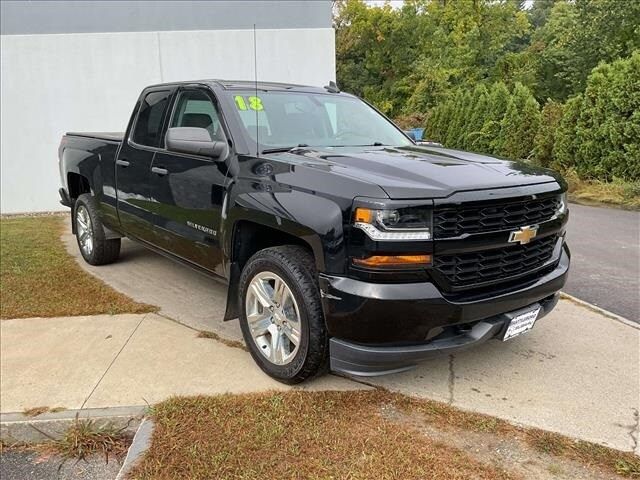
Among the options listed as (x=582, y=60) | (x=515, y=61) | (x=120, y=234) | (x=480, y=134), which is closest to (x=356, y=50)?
(x=515, y=61)

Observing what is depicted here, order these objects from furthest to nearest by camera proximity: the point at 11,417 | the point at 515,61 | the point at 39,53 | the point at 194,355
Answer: the point at 515,61 < the point at 39,53 < the point at 194,355 < the point at 11,417

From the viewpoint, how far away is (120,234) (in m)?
5.66

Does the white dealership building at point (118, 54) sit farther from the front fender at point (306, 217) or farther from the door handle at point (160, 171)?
the front fender at point (306, 217)

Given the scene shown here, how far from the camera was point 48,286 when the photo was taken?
5559mm

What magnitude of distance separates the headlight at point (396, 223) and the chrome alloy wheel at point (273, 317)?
2.31 ft

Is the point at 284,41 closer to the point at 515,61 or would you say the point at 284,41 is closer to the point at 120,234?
the point at 120,234

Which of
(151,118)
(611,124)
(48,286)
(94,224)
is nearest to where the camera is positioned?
(151,118)

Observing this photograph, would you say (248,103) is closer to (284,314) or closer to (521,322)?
(284,314)

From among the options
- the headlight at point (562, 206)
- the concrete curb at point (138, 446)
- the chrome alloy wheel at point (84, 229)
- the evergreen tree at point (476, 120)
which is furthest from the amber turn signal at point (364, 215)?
the evergreen tree at point (476, 120)

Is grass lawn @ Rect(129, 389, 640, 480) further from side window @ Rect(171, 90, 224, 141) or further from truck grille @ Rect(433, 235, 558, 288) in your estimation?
side window @ Rect(171, 90, 224, 141)

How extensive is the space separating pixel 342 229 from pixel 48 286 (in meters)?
A: 3.97

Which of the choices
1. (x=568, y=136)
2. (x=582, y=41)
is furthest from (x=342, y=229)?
(x=582, y=41)

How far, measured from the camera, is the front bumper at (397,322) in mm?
2797

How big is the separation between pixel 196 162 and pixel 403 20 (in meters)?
34.2
